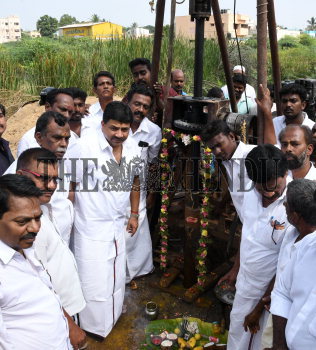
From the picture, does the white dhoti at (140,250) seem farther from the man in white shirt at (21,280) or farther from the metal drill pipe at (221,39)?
the man in white shirt at (21,280)

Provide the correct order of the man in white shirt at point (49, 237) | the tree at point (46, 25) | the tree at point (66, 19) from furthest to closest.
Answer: the tree at point (66, 19)
the tree at point (46, 25)
the man in white shirt at point (49, 237)

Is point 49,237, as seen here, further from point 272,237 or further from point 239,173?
point 239,173

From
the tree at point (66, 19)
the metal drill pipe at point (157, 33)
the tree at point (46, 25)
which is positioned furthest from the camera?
the tree at point (66, 19)

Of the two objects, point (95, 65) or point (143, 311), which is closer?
point (143, 311)

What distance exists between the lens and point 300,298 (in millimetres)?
1851

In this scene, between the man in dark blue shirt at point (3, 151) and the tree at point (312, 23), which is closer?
the man in dark blue shirt at point (3, 151)

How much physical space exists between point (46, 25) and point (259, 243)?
71.3 m

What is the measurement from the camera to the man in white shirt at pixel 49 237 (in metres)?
2.43

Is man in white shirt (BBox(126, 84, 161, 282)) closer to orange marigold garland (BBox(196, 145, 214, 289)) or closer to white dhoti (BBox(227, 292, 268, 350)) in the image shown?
orange marigold garland (BBox(196, 145, 214, 289))

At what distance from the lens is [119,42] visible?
14.5 metres

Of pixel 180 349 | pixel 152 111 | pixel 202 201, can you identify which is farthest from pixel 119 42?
pixel 180 349

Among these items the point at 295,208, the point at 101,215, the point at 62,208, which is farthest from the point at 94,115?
the point at 295,208

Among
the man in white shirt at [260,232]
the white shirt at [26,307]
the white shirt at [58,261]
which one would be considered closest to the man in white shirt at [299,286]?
the man in white shirt at [260,232]

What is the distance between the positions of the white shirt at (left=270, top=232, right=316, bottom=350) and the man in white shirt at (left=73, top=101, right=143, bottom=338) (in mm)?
1887
